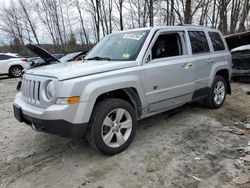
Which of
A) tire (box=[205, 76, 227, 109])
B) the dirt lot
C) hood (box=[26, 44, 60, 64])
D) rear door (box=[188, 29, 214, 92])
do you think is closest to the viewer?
the dirt lot

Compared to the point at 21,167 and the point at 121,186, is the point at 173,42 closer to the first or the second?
→ the point at 121,186

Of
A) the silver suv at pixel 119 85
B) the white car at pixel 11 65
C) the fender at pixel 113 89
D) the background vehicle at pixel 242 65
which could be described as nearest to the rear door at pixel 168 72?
the silver suv at pixel 119 85

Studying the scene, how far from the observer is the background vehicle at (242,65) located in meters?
8.70

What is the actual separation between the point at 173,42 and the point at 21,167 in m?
3.37

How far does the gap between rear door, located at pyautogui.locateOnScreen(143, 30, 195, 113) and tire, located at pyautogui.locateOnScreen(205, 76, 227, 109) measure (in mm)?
883

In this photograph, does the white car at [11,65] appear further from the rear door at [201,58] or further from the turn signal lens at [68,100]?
the turn signal lens at [68,100]

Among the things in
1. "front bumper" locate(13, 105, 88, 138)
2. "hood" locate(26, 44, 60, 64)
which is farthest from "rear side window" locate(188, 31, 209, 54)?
"front bumper" locate(13, 105, 88, 138)

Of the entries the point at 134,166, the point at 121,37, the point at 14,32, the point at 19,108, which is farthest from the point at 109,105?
the point at 14,32

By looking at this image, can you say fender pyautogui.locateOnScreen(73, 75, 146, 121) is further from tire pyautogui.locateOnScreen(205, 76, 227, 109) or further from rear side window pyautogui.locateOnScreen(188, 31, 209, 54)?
tire pyautogui.locateOnScreen(205, 76, 227, 109)

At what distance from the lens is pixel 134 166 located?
10.8 ft

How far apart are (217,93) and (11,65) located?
43.4ft

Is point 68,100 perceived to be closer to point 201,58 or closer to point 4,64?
point 201,58

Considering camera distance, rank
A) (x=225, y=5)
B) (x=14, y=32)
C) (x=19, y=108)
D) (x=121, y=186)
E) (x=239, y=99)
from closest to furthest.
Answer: (x=121, y=186)
(x=19, y=108)
(x=239, y=99)
(x=225, y=5)
(x=14, y=32)

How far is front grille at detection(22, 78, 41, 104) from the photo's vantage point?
339 cm
